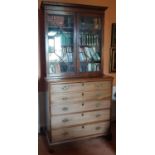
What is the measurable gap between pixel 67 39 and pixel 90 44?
37 cm

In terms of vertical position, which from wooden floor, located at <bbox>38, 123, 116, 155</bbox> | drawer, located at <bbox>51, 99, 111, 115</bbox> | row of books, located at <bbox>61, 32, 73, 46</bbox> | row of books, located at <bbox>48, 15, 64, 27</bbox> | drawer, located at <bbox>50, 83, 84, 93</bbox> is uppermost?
row of books, located at <bbox>48, 15, 64, 27</bbox>

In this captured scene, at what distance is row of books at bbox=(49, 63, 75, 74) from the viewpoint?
8.26 feet

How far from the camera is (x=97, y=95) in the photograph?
2.56m

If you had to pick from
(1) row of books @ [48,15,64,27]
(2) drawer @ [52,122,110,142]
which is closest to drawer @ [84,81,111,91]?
(2) drawer @ [52,122,110,142]

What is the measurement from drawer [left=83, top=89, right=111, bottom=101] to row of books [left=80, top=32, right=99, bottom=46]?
737 mm

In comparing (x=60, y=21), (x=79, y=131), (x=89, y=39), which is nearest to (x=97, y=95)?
(x=79, y=131)

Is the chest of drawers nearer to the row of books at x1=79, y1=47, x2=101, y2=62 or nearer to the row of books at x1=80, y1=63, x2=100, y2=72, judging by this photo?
the row of books at x1=80, y1=63, x2=100, y2=72

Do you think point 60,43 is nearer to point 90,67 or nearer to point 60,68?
point 60,68

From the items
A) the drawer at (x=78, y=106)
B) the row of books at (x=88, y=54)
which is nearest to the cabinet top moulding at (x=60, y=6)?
the row of books at (x=88, y=54)

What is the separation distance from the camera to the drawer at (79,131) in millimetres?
2426

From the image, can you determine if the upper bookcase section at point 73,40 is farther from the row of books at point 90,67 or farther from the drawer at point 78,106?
the drawer at point 78,106
